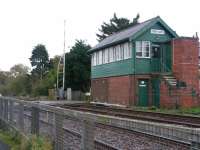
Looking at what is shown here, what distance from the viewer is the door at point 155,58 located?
38253 millimetres

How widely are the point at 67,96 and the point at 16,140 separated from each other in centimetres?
4688

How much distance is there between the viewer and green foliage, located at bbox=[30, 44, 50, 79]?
367 ft

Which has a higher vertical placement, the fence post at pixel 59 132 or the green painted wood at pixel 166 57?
the green painted wood at pixel 166 57

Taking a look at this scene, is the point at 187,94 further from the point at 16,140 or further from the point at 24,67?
the point at 24,67

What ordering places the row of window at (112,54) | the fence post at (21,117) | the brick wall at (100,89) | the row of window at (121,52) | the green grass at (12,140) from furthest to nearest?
the brick wall at (100,89), the row of window at (112,54), the row of window at (121,52), the fence post at (21,117), the green grass at (12,140)

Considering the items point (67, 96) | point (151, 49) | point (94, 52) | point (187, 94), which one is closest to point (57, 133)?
point (187, 94)

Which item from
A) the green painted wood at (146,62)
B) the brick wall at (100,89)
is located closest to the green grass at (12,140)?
the green painted wood at (146,62)

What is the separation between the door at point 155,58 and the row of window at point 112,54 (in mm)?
2251

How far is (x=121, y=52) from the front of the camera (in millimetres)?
39750

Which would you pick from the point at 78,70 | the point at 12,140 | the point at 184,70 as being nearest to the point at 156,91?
the point at 184,70

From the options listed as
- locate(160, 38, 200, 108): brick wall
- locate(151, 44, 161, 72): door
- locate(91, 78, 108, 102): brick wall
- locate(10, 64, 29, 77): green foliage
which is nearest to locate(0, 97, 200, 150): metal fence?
locate(160, 38, 200, 108): brick wall

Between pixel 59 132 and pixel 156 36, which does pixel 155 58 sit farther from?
pixel 59 132

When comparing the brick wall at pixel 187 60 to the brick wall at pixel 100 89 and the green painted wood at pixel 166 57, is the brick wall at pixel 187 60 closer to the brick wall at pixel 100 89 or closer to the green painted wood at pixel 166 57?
the green painted wood at pixel 166 57

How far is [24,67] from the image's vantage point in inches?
5212
